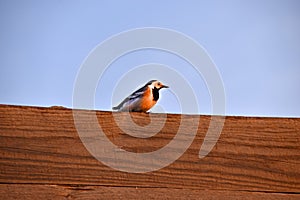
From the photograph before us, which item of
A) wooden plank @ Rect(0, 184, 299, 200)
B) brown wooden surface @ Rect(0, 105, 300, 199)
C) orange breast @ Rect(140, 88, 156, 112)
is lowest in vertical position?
wooden plank @ Rect(0, 184, 299, 200)

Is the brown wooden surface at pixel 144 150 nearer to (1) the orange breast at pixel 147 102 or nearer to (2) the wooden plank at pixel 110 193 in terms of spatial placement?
(2) the wooden plank at pixel 110 193

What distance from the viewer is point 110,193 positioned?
0.90m

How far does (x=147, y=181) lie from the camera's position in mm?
924

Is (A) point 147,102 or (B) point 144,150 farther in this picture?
(A) point 147,102

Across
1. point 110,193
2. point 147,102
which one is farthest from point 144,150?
point 147,102

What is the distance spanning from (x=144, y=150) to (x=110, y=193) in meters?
0.10

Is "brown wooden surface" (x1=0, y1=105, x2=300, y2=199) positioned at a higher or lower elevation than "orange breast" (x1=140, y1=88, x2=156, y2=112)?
lower

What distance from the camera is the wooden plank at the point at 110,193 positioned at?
2.85 ft

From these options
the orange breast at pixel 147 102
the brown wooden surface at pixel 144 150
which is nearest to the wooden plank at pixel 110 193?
the brown wooden surface at pixel 144 150

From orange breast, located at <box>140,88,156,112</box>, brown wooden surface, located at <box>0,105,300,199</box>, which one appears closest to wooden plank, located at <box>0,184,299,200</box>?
brown wooden surface, located at <box>0,105,300,199</box>

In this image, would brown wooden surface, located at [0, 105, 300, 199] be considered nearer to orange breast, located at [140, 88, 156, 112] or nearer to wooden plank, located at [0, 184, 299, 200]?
wooden plank, located at [0, 184, 299, 200]

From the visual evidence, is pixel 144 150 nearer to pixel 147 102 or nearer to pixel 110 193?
pixel 110 193

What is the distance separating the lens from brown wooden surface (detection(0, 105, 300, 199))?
89 centimetres

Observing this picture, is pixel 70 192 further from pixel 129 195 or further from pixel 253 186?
pixel 253 186
